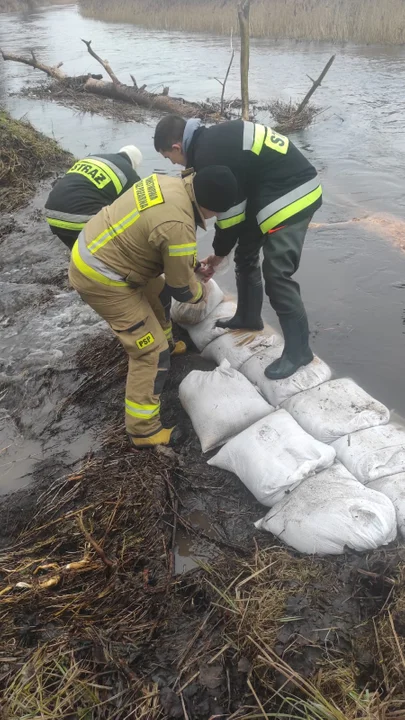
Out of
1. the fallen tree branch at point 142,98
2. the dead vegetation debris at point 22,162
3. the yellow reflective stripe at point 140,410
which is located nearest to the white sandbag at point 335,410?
the yellow reflective stripe at point 140,410

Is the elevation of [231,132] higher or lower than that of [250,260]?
higher

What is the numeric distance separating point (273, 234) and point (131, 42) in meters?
18.6

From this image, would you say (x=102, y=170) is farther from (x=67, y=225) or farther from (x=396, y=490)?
(x=396, y=490)

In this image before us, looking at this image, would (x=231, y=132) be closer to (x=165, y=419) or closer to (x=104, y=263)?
(x=104, y=263)

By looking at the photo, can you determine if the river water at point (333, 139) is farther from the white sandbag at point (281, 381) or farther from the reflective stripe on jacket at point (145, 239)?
the reflective stripe on jacket at point (145, 239)

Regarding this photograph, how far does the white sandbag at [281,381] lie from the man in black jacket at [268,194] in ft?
0.16

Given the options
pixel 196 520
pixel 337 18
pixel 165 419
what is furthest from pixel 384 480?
pixel 337 18

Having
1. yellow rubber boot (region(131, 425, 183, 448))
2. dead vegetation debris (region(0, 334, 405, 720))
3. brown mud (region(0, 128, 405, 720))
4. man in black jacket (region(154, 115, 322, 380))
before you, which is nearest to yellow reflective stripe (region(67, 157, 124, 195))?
man in black jacket (region(154, 115, 322, 380))

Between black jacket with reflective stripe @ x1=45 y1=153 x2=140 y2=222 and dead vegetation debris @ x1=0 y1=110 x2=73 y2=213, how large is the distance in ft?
11.4

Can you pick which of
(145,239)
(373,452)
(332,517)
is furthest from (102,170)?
(332,517)

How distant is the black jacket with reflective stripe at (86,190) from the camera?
3137mm

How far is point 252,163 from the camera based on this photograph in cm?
261

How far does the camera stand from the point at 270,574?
78.0 inches

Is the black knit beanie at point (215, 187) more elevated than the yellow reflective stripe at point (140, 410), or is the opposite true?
the black knit beanie at point (215, 187)
